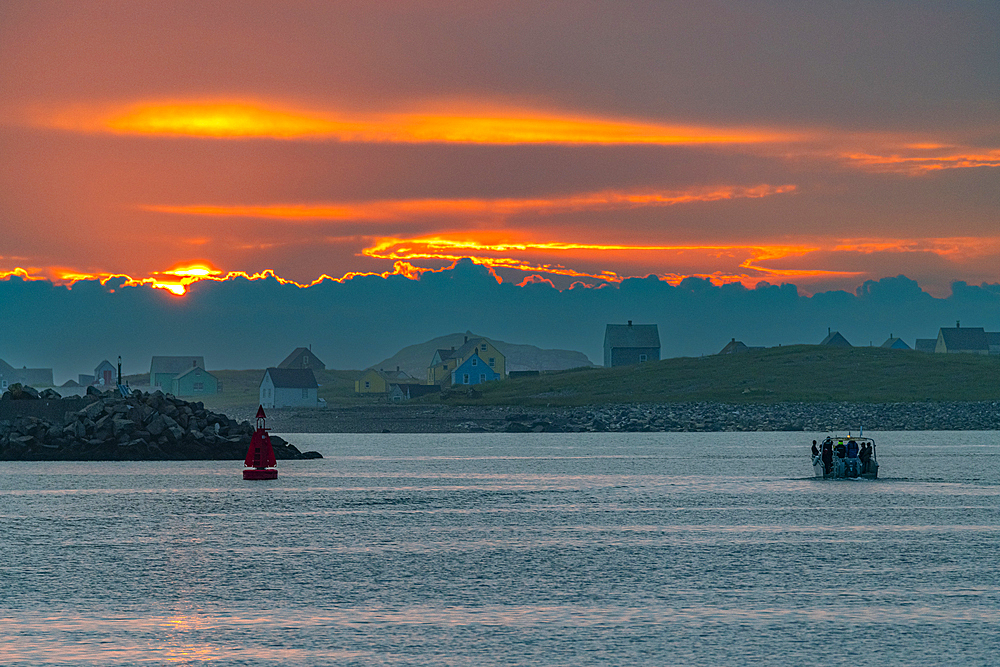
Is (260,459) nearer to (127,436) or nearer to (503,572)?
(127,436)

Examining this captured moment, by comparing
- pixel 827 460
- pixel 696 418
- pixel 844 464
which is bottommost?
pixel 844 464

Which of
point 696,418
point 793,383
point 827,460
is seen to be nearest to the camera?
point 827,460

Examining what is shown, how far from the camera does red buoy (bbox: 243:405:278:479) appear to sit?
68312mm

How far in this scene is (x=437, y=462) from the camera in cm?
8694

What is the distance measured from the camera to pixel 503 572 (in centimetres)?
3031

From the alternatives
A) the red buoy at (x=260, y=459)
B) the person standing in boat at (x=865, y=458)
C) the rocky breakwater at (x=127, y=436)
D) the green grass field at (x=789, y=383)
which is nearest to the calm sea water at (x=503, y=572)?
the person standing in boat at (x=865, y=458)

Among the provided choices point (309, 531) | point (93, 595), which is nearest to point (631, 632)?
point (93, 595)

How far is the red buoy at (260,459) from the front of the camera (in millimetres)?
68312

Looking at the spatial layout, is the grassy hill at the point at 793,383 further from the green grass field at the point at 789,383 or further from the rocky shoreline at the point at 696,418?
the rocky shoreline at the point at 696,418

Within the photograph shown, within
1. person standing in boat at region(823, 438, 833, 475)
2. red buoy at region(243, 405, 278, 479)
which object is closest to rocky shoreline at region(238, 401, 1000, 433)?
person standing in boat at region(823, 438, 833, 475)

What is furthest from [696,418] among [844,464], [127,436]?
[844,464]

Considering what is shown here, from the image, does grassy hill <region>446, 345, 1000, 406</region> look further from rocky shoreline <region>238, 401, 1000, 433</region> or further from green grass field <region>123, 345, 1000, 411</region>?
rocky shoreline <region>238, 401, 1000, 433</region>

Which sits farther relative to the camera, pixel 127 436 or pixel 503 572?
pixel 127 436

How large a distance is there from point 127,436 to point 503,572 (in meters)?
62.8
